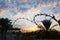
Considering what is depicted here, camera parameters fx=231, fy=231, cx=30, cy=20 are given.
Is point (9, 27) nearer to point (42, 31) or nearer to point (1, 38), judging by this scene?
point (1, 38)

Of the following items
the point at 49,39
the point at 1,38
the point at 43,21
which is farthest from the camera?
the point at 43,21

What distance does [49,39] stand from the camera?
3481 centimetres

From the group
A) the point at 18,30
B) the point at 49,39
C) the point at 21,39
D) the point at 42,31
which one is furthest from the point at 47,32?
the point at 21,39

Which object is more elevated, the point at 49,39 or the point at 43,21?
the point at 43,21

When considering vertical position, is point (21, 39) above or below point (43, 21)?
below

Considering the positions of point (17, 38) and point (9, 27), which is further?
point (9, 27)

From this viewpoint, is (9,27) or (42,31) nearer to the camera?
(9,27)

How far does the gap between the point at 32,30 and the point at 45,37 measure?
243 centimetres

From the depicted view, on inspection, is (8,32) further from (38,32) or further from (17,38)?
(38,32)

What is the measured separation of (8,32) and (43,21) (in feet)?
29.6

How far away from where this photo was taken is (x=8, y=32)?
3006 centimetres

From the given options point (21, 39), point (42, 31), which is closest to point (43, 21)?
point (42, 31)

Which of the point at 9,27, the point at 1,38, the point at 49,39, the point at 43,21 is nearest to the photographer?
the point at 1,38

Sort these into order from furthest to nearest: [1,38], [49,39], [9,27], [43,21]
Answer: [43,21] → [49,39] → [9,27] → [1,38]
